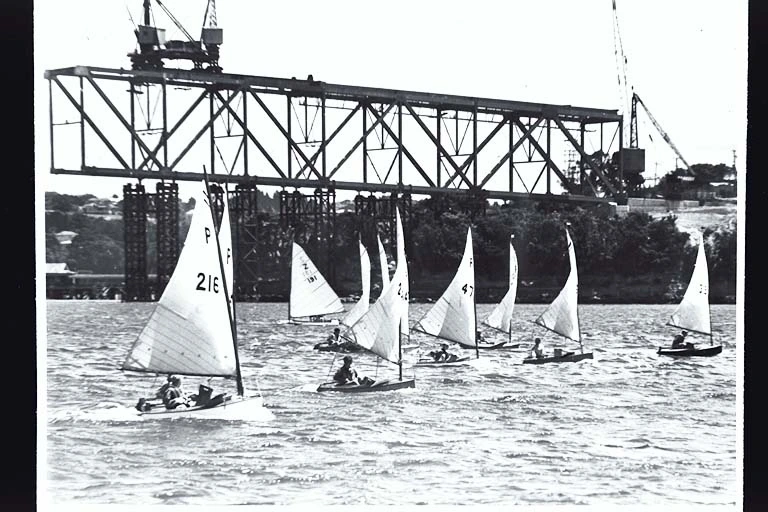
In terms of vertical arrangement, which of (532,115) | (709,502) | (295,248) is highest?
(532,115)

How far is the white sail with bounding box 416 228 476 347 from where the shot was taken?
6112 cm

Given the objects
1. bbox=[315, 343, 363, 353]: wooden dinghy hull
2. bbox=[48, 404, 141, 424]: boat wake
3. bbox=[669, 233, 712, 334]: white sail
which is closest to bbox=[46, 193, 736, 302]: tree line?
bbox=[669, 233, 712, 334]: white sail

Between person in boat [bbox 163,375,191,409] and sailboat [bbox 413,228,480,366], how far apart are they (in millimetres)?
19073

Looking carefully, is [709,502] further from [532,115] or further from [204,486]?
[532,115]

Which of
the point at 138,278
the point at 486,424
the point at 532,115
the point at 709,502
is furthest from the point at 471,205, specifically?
the point at 709,502

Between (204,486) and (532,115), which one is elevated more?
(532,115)

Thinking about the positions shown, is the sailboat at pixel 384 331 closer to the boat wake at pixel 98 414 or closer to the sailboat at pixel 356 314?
the boat wake at pixel 98 414

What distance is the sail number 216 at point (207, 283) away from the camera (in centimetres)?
4350

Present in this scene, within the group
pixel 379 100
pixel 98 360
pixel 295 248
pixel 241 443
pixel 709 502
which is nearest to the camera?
pixel 709 502

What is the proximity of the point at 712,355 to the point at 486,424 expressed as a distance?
69.4ft

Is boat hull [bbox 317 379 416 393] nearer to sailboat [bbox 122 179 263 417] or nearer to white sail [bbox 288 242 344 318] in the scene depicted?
sailboat [bbox 122 179 263 417]

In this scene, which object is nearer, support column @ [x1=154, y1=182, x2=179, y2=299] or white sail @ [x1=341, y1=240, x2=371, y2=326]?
white sail @ [x1=341, y1=240, x2=371, y2=326]

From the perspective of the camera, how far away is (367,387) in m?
50.1

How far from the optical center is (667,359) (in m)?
65.4
